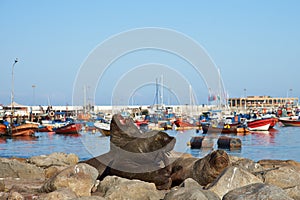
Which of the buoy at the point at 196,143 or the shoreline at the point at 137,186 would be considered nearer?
the shoreline at the point at 137,186

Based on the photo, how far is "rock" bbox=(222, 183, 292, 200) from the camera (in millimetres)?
8391

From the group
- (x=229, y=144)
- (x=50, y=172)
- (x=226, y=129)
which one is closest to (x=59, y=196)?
(x=50, y=172)

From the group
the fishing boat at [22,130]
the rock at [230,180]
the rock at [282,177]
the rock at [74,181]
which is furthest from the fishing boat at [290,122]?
the rock at [74,181]

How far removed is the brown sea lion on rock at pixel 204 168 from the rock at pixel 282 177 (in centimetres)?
106

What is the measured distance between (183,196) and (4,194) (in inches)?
163

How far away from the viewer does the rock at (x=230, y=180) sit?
398 inches

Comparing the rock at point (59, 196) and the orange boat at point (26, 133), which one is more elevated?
the rock at point (59, 196)

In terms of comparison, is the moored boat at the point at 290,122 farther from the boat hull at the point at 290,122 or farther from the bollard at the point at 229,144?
the bollard at the point at 229,144

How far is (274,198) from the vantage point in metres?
8.29

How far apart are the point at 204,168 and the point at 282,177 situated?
1.96 m

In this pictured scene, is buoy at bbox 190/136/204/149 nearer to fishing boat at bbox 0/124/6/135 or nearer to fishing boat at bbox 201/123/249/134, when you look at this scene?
fishing boat at bbox 201/123/249/134

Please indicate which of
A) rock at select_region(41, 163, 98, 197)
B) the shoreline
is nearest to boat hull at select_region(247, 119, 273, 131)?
the shoreline

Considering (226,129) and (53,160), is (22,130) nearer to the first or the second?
(226,129)

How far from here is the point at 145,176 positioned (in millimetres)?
12250
